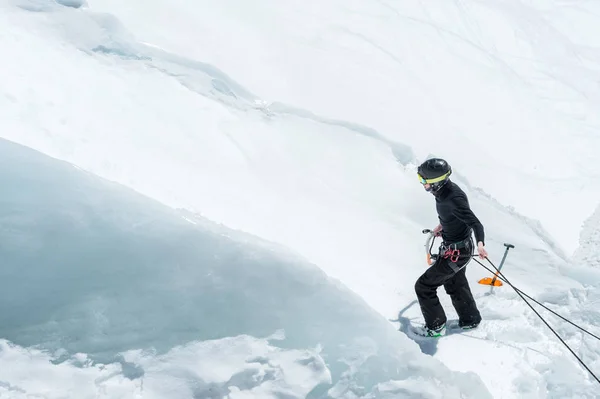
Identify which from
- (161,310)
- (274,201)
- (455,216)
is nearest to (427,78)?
(274,201)

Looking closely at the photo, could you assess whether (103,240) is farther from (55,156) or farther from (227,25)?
(227,25)

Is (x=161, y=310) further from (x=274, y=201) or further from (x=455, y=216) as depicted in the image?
(x=455, y=216)

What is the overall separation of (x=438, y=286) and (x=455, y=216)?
2.04ft

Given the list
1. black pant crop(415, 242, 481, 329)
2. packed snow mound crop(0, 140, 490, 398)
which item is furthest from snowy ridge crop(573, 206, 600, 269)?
packed snow mound crop(0, 140, 490, 398)

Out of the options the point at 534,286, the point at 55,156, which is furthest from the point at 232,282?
the point at 534,286

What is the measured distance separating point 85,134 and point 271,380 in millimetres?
2685

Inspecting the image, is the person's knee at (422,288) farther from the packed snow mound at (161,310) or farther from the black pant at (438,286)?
the packed snow mound at (161,310)

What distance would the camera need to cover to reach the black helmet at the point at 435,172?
3.61 m

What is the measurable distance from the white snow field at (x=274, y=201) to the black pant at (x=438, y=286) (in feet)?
0.70

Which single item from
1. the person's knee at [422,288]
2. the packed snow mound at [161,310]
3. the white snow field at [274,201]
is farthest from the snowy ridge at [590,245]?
the packed snow mound at [161,310]

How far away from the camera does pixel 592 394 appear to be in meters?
3.52

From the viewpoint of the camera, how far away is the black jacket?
360 cm

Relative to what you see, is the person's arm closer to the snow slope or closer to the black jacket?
the black jacket

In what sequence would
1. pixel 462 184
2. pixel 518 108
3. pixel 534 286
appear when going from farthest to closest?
pixel 518 108 → pixel 462 184 → pixel 534 286
